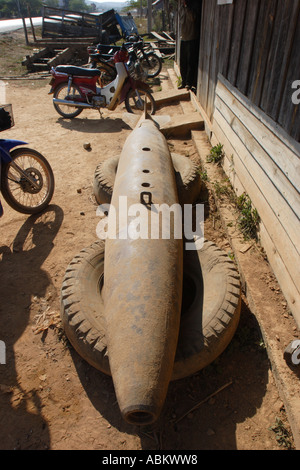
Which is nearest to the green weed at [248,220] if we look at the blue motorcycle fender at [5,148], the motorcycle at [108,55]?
the blue motorcycle fender at [5,148]

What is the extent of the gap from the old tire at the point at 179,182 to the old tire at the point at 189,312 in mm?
1317

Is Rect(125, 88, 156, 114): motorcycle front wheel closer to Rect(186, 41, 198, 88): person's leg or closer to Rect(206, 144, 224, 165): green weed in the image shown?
Rect(186, 41, 198, 88): person's leg

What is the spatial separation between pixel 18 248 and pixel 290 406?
10.7 feet

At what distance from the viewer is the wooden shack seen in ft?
8.55

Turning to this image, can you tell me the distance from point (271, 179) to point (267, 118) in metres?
0.61

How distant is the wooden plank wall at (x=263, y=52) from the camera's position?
8.68 feet

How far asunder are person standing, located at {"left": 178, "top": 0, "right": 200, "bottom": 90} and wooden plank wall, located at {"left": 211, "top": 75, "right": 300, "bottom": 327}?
3920mm

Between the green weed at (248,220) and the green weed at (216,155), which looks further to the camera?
the green weed at (216,155)

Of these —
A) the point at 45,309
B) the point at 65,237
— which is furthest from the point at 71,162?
the point at 45,309

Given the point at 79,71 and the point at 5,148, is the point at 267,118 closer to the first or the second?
the point at 5,148

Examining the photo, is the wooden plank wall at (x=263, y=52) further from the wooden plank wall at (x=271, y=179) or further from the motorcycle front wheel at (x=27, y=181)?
the motorcycle front wheel at (x=27, y=181)

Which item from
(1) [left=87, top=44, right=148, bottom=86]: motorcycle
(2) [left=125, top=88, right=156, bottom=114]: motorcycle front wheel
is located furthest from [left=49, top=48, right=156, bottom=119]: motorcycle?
(1) [left=87, top=44, right=148, bottom=86]: motorcycle

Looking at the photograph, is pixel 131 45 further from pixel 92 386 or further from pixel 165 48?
pixel 92 386

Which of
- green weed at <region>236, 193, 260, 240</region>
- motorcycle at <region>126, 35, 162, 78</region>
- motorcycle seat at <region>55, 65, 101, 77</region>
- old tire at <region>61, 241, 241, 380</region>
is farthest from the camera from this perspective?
motorcycle at <region>126, 35, 162, 78</region>
